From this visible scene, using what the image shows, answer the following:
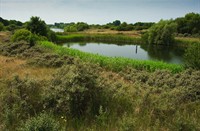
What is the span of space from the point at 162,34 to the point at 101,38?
1670cm

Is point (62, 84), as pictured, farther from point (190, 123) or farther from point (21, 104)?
point (190, 123)

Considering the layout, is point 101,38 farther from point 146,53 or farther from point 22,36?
point 22,36

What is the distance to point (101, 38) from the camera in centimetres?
6044

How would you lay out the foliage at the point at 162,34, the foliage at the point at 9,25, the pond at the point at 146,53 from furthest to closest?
1. the foliage at the point at 9,25
2. the foliage at the point at 162,34
3. the pond at the point at 146,53

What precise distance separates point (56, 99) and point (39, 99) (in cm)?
63

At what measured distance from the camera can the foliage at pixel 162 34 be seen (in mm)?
47375

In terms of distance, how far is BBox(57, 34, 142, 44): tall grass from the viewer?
180ft

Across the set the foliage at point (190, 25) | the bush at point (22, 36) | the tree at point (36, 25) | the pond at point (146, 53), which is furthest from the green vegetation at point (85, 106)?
the foliage at point (190, 25)

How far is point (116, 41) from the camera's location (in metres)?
57.8

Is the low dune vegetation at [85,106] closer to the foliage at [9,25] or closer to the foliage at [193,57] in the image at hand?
the foliage at [193,57]

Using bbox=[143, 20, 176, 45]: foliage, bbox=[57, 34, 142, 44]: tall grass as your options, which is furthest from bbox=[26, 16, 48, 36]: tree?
bbox=[143, 20, 176, 45]: foliage

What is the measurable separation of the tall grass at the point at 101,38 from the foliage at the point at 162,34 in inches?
189

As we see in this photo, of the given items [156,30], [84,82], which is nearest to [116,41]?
[156,30]

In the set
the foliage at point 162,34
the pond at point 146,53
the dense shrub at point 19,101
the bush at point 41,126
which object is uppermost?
the bush at point 41,126
